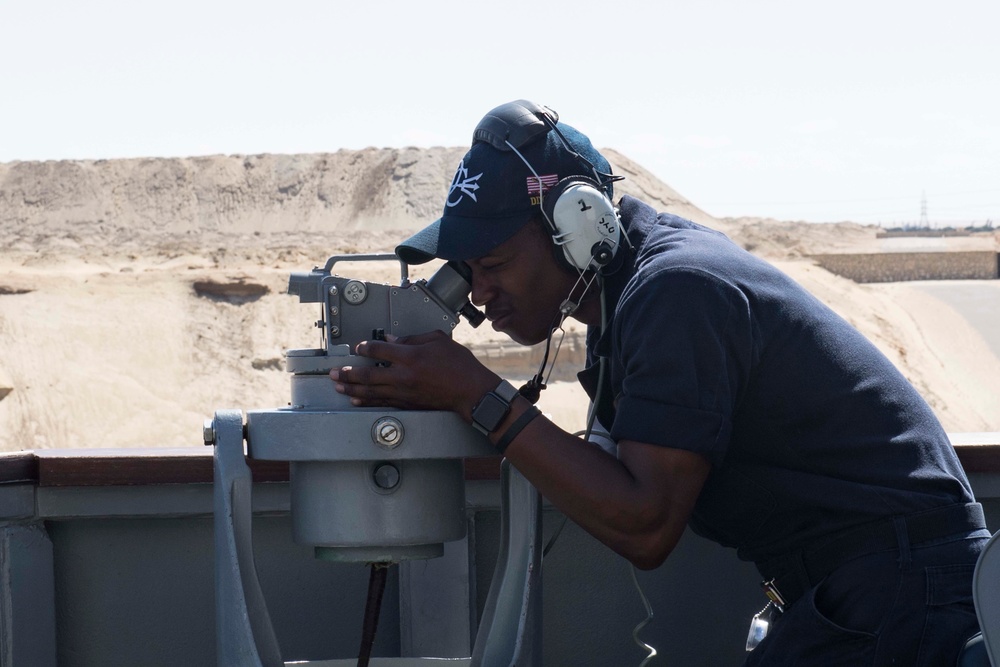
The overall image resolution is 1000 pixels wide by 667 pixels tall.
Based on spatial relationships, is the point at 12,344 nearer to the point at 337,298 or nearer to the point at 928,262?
the point at 337,298

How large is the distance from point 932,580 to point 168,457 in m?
1.54

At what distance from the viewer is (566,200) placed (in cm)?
195

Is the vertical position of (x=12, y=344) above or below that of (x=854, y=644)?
below

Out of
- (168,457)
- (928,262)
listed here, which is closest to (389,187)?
(928,262)

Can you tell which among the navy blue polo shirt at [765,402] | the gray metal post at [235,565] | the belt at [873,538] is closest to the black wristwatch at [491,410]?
the navy blue polo shirt at [765,402]

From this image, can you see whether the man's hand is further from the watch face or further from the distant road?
the distant road

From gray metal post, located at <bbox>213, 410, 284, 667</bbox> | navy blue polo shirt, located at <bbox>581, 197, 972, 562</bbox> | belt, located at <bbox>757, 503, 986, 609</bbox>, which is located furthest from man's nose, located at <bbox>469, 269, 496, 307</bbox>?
belt, located at <bbox>757, 503, 986, 609</bbox>

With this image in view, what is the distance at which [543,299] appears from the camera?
2.08 metres

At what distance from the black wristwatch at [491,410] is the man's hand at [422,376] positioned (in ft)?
0.06

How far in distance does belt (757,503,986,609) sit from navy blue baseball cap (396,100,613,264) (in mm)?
728

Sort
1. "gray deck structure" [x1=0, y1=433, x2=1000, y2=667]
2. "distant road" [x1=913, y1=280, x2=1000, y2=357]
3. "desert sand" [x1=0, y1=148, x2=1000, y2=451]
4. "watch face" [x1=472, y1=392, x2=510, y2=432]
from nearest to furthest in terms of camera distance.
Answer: "watch face" [x1=472, y1=392, x2=510, y2=432], "gray deck structure" [x1=0, y1=433, x2=1000, y2=667], "desert sand" [x1=0, y1=148, x2=1000, y2=451], "distant road" [x1=913, y1=280, x2=1000, y2=357]

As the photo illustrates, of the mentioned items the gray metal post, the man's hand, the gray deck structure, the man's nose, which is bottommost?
the gray deck structure

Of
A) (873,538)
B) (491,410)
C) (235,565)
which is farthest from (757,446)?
(235,565)

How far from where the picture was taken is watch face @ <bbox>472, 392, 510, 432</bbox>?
1.80 m
